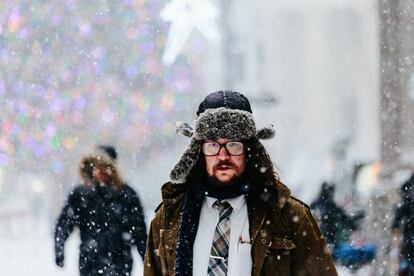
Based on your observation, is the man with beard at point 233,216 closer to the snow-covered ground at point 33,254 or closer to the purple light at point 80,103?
the snow-covered ground at point 33,254

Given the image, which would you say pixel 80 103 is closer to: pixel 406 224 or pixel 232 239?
pixel 406 224

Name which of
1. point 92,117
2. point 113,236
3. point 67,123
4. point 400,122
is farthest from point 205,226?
point 92,117

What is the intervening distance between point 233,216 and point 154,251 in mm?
333

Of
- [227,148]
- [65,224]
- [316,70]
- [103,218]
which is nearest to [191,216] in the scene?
[227,148]

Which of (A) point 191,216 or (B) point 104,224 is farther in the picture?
(B) point 104,224

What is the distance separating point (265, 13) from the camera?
47125 millimetres

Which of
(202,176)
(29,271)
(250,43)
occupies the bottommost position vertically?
(202,176)

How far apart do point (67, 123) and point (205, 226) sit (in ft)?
46.9

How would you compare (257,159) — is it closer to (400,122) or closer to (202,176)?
(202,176)

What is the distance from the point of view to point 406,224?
6.74m

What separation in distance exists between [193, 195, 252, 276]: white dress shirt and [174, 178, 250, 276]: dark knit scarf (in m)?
0.02

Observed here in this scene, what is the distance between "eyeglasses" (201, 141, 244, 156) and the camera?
2889mm

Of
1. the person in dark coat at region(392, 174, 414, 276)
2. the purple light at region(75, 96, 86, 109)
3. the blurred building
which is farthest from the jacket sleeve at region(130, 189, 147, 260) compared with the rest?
the blurred building

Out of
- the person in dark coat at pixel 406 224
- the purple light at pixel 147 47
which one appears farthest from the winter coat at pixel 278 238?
the purple light at pixel 147 47
